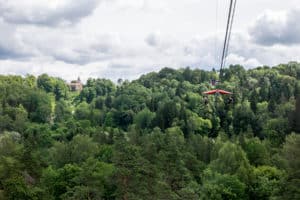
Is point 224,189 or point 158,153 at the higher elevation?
point 158,153

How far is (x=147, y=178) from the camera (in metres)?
49.2

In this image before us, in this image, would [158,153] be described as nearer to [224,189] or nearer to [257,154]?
[224,189]

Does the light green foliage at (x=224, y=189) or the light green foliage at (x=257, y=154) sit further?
the light green foliage at (x=257, y=154)

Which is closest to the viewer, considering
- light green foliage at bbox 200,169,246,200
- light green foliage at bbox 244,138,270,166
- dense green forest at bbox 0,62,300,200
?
dense green forest at bbox 0,62,300,200

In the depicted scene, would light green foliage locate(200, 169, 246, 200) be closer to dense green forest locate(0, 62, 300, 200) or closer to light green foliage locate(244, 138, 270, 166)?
dense green forest locate(0, 62, 300, 200)

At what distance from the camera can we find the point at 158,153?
6144 centimetres

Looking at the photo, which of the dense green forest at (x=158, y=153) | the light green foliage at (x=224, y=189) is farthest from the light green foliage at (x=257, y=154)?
the light green foliage at (x=224, y=189)

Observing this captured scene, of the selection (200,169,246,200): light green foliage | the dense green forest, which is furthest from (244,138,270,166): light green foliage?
(200,169,246,200): light green foliage

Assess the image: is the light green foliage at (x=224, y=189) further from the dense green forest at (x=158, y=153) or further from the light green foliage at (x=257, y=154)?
the light green foliage at (x=257, y=154)

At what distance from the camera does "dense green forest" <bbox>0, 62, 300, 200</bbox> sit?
157 feet

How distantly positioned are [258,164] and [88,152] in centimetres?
2535

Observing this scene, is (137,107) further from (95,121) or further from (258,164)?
(258,164)

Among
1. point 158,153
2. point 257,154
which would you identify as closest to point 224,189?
point 158,153

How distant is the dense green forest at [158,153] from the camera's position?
47875 millimetres
